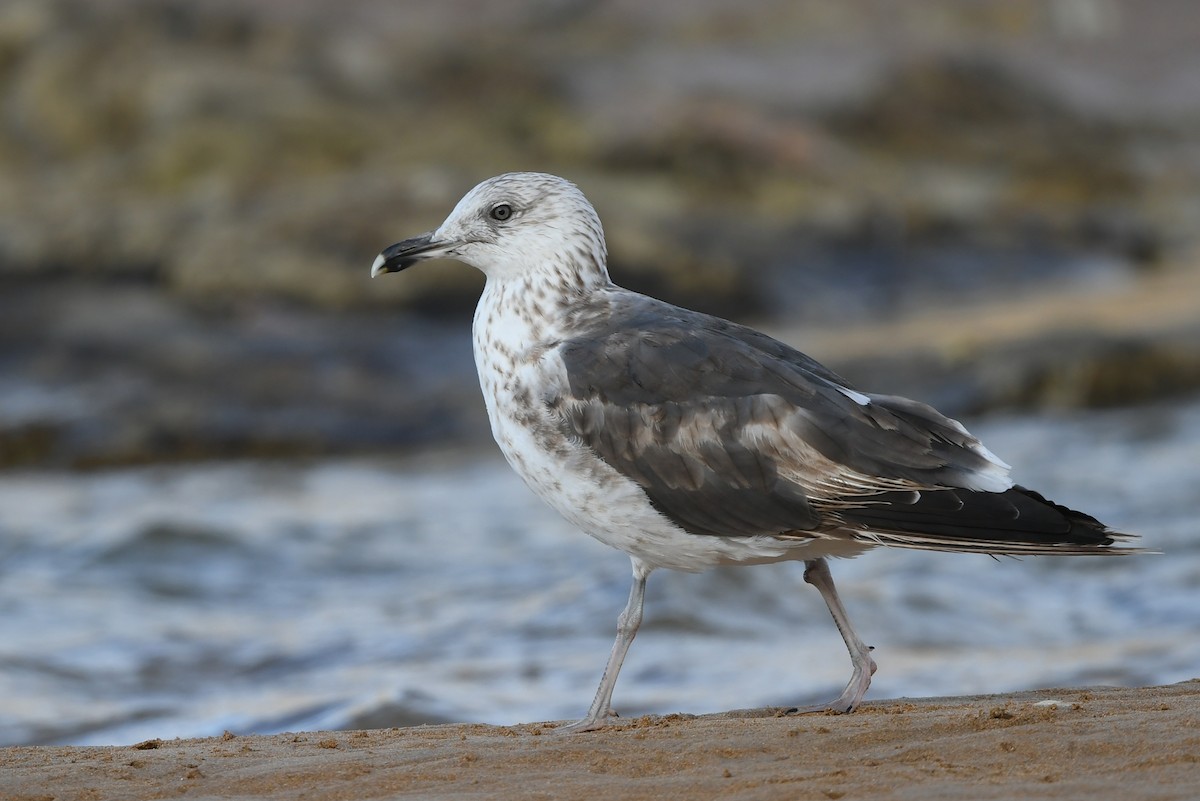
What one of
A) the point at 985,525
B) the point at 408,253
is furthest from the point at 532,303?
the point at 985,525

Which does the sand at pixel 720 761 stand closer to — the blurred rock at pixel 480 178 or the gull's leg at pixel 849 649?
the gull's leg at pixel 849 649

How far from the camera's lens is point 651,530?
5.11m

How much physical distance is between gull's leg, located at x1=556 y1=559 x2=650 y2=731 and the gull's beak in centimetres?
148

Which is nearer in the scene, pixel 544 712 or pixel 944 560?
pixel 544 712

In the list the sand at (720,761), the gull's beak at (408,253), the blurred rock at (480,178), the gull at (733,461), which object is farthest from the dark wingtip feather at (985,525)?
the blurred rock at (480,178)

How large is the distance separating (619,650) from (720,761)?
1.18m

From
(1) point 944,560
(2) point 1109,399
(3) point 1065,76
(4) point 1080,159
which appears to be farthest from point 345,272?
(3) point 1065,76

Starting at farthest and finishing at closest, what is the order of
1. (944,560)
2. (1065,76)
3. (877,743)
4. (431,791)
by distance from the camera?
(1065,76) → (944,560) → (877,743) → (431,791)

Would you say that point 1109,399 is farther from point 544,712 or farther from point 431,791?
Result: point 431,791

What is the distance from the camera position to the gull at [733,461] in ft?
16.2

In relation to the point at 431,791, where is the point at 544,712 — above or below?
above

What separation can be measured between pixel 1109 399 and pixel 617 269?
609 centimetres

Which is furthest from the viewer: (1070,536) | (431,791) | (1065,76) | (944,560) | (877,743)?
(1065,76)

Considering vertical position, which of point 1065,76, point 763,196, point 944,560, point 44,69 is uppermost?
point 1065,76
